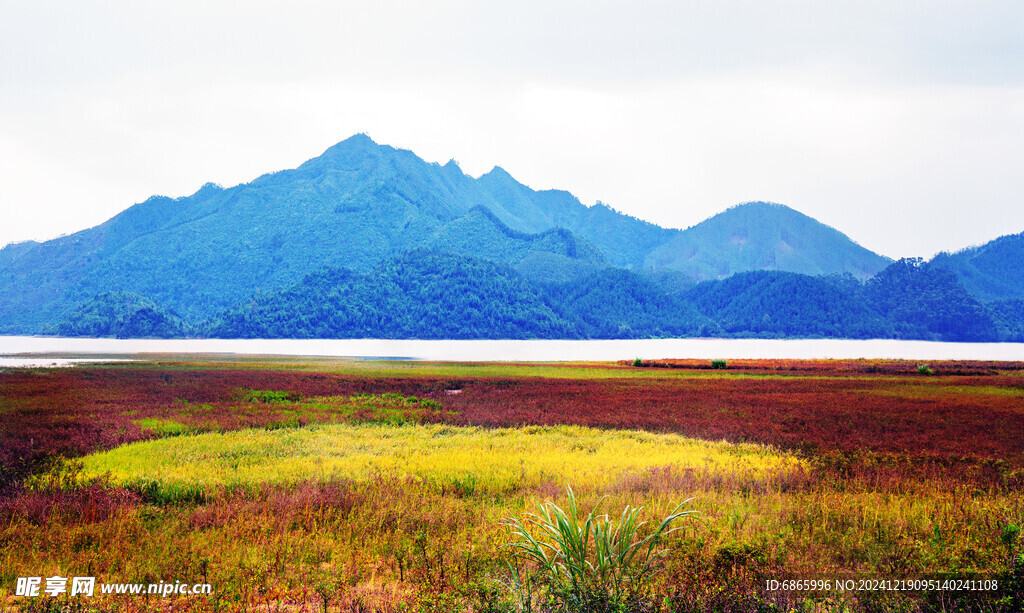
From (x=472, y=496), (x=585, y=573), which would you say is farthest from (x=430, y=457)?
(x=585, y=573)

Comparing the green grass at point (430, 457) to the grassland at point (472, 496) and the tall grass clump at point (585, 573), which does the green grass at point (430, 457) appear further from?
the tall grass clump at point (585, 573)

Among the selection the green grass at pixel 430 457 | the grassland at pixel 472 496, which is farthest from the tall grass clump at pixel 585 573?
the green grass at pixel 430 457

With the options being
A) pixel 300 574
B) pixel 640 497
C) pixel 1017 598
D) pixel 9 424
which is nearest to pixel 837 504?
pixel 640 497

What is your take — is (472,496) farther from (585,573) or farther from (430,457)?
(585,573)

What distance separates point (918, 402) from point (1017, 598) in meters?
31.1

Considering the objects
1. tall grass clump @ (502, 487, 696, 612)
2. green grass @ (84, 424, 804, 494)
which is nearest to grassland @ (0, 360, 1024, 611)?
green grass @ (84, 424, 804, 494)

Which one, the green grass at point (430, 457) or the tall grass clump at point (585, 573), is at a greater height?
the tall grass clump at point (585, 573)

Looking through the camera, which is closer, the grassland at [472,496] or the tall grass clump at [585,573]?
the tall grass clump at [585,573]

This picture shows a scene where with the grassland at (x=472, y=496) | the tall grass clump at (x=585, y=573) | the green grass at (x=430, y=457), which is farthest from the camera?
the green grass at (x=430, y=457)

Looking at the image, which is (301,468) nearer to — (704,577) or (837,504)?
(704,577)

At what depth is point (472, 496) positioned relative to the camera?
14.2m

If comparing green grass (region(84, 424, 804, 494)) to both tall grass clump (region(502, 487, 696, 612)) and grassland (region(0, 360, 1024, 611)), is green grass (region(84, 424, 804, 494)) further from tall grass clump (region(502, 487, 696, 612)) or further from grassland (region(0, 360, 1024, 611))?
tall grass clump (region(502, 487, 696, 612))

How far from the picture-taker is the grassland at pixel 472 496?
865cm

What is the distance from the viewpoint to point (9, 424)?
24.3m
